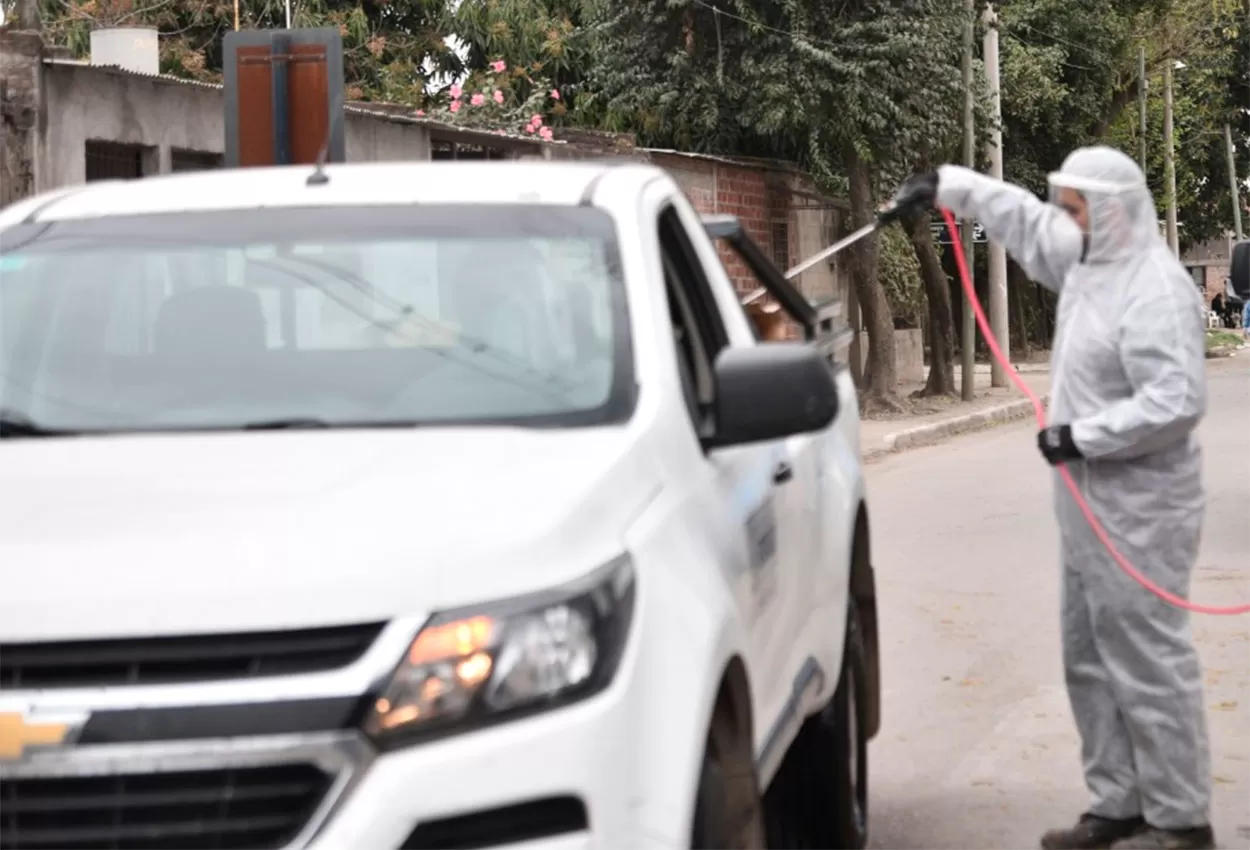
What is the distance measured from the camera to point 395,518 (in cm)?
319

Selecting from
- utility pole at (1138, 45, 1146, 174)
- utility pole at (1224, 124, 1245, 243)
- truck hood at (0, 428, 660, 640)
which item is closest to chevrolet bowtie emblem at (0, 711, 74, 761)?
truck hood at (0, 428, 660, 640)

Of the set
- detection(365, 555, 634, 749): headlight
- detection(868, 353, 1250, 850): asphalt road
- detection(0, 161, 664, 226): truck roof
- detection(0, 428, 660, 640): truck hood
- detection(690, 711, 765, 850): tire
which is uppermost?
detection(0, 161, 664, 226): truck roof

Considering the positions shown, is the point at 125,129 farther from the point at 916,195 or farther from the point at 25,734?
the point at 25,734

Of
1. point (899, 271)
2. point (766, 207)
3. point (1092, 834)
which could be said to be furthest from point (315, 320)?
point (899, 271)

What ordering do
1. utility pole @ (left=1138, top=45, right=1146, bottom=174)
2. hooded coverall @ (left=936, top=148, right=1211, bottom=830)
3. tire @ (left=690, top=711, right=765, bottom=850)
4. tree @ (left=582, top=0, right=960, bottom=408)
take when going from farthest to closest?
utility pole @ (left=1138, top=45, right=1146, bottom=174), tree @ (left=582, top=0, right=960, bottom=408), hooded coverall @ (left=936, top=148, right=1211, bottom=830), tire @ (left=690, top=711, right=765, bottom=850)

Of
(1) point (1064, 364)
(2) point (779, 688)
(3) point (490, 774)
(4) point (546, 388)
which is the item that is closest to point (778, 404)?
(4) point (546, 388)

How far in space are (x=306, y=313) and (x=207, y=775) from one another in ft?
4.84

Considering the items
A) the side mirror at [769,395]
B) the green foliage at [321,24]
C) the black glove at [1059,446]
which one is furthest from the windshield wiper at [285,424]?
the green foliage at [321,24]

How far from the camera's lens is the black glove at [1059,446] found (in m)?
5.79

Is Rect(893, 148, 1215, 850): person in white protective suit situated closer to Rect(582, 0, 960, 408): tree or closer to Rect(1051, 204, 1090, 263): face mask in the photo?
Rect(1051, 204, 1090, 263): face mask

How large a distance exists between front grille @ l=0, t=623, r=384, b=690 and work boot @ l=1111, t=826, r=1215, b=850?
3.41 m

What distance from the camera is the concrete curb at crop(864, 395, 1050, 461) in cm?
2222

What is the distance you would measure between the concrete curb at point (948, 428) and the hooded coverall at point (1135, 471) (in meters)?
15.2

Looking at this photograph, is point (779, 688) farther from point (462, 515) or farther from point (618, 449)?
point (462, 515)
